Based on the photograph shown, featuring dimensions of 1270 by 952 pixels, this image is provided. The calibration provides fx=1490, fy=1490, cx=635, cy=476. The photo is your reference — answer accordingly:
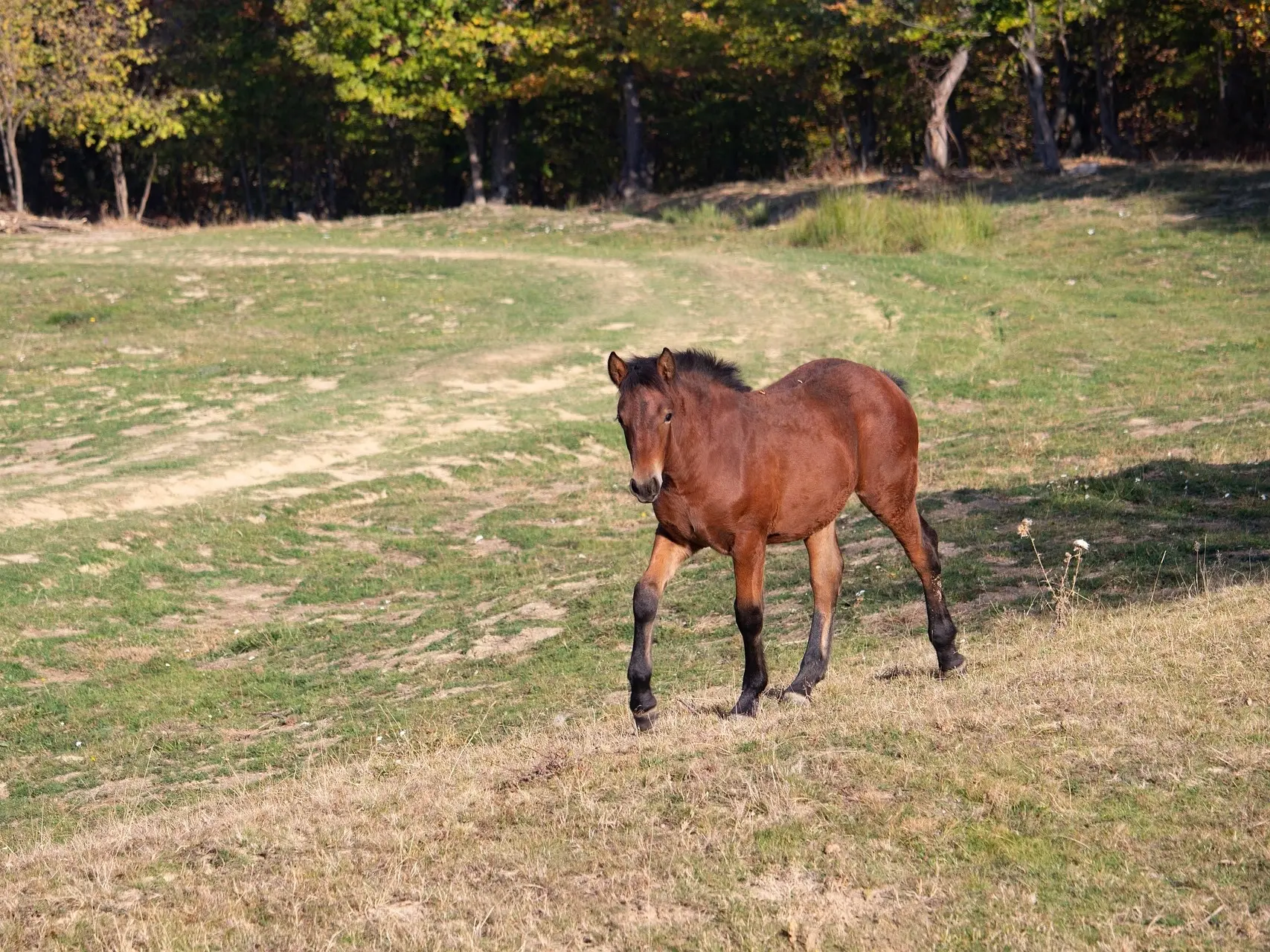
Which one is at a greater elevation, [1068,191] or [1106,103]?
[1106,103]

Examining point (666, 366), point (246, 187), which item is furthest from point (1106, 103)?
point (666, 366)

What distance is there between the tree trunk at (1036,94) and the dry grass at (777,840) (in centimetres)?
3162

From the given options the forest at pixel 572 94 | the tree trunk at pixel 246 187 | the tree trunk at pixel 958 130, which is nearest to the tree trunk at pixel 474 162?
the forest at pixel 572 94

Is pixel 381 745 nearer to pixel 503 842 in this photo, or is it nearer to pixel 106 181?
pixel 503 842

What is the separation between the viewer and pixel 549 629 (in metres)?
12.4

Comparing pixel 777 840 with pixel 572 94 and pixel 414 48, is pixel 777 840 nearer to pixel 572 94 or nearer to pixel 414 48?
pixel 414 48

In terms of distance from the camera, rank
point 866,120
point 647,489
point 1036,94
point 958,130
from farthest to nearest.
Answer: point 958,130 → point 866,120 → point 1036,94 → point 647,489

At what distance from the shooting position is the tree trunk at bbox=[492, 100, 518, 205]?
4719 cm

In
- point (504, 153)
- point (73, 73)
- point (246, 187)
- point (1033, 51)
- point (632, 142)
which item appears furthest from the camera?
point (246, 187)

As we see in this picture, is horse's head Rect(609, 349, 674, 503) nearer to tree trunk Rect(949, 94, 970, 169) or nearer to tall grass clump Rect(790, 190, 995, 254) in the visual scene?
tall grass clump Rect(790, 190, 995, 254)

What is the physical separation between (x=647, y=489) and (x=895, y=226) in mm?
27372

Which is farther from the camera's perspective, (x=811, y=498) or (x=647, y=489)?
(x=811, y=498)

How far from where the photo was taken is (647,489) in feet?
24.2

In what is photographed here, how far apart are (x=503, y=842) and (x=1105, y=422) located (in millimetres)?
14038
